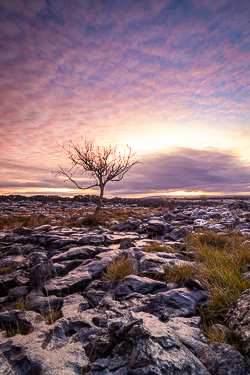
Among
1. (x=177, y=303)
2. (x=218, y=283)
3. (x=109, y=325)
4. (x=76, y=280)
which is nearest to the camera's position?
(x=109, y=325)

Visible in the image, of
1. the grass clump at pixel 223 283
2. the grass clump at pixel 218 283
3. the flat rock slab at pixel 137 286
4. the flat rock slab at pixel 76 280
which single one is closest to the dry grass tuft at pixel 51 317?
the flat rock slab at pixel 76 280

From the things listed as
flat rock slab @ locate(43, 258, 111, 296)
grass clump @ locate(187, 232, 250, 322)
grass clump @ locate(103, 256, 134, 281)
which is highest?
grass clump @ locate(187, 232, 250, 322)

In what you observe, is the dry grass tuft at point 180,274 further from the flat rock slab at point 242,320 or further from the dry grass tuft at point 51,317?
the dry grass tuft at point 51,317

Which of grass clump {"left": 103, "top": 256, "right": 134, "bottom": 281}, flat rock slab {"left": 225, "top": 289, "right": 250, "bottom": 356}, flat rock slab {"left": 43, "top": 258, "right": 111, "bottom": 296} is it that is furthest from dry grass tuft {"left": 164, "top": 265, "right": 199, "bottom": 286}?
flat rock slab {"left": 43, "top": 258, "right": 111, "bottom": 296}

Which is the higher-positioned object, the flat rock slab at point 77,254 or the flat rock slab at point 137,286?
the flat rock slab at point 137,286

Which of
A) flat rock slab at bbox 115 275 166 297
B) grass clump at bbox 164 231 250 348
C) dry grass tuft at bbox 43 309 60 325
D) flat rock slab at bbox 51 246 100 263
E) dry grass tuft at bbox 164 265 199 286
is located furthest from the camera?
flat rock slab at bbox 51 246 100 263

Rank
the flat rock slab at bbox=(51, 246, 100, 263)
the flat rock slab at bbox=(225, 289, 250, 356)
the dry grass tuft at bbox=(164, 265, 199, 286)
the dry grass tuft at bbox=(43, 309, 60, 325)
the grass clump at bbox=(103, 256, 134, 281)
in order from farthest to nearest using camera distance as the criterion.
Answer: the flat rock slab at bbox=(51, 246, 100, 263), the grass clump at bbox=(103, 256, 134, 281), the dry grass tuft at bbox=(164, 265, 199, 286), the dry grass tuft at bbox=(43, 309, 60, 325), the flat rock slab at bbox=(225, 289, 250, 356)

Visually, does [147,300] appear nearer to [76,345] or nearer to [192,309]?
[192,309]

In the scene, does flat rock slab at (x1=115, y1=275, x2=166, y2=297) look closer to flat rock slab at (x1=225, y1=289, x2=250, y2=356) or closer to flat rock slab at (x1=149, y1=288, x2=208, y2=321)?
flat rock slab at (x1=149, y1=288, x2=208, y2=321)

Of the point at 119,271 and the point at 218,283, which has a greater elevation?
the point at 218,283

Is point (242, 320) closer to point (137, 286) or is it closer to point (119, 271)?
point (137, 286)

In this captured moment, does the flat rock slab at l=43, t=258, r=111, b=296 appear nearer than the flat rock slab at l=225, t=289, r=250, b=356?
No

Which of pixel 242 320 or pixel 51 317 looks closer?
pixel 242 320

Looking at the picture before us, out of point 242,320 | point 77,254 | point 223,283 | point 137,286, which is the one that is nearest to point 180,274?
point 223,283
